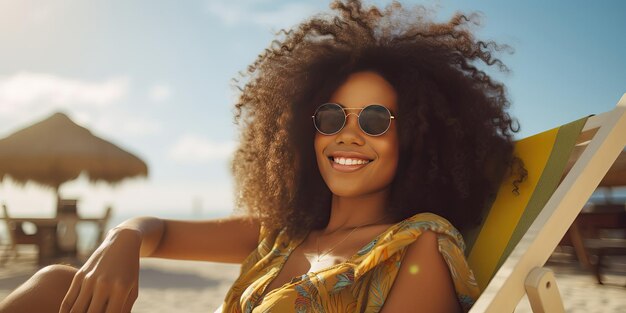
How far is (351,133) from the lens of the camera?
7.00 ft

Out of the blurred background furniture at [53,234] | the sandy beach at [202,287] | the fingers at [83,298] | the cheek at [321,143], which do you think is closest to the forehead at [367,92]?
the cheek at [321,143]

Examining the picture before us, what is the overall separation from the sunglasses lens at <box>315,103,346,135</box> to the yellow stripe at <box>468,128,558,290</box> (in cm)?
66

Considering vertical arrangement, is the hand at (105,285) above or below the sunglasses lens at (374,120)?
below

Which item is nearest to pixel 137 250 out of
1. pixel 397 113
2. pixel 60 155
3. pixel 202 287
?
pixel 397 113

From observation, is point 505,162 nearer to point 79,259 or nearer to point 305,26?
point 305,26

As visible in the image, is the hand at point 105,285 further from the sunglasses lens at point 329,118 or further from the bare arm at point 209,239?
the sunglasses lens at point 329,118

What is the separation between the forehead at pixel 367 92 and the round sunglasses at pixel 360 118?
5cm

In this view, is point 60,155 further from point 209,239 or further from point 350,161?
point 350,161

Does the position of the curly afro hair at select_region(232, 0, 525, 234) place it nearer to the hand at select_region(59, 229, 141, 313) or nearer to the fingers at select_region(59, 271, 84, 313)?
the hand at select_region(59, 229, 141, 313)

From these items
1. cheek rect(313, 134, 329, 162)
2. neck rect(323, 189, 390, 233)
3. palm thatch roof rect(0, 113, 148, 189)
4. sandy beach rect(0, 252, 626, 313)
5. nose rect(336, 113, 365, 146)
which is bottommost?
sandy beach rect(0, 252, 626, 313)

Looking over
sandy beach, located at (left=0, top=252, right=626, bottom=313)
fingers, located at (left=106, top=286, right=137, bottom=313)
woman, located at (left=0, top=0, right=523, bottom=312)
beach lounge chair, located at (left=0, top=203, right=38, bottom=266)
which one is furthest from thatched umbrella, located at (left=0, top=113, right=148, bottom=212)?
fingers, located at (left=106, top=286, right=137, bottom=313)

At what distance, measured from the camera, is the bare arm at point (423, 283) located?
1636 mm

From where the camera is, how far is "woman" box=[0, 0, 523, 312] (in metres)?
1.78

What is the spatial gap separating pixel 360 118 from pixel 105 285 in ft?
3.46
